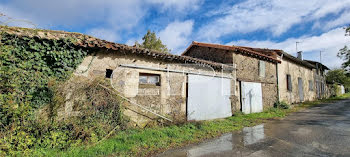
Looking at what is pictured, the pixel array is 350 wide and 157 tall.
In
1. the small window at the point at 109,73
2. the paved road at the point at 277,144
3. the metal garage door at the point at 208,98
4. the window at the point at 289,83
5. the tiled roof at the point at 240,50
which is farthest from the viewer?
the window at the point at 289,83

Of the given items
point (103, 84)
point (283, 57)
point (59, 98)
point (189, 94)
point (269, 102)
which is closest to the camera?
point (59, 98)

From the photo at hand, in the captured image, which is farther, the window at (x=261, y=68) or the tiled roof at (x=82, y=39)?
the window at (x=261, y=68)

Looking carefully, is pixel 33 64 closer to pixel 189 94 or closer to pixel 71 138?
pixel 71 138

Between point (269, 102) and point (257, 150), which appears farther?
point (269, 102)

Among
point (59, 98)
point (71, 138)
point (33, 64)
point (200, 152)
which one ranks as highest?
point (33, 64)

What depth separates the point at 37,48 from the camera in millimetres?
3885

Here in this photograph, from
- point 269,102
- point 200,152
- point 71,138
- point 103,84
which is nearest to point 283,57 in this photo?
point 269,102

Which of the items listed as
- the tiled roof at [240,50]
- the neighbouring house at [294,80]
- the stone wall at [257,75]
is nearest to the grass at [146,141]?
the stone wall at [257,75]

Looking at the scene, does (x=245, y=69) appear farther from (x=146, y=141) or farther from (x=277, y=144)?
(x=146, y=141)

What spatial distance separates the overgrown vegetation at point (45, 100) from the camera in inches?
133

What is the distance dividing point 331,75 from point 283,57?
23.5 m

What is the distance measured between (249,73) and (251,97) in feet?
4.74

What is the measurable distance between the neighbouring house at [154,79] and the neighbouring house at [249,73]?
1.08 m

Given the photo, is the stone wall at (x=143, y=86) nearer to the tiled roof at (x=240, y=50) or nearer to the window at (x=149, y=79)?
the window at (x=149, y=79)
